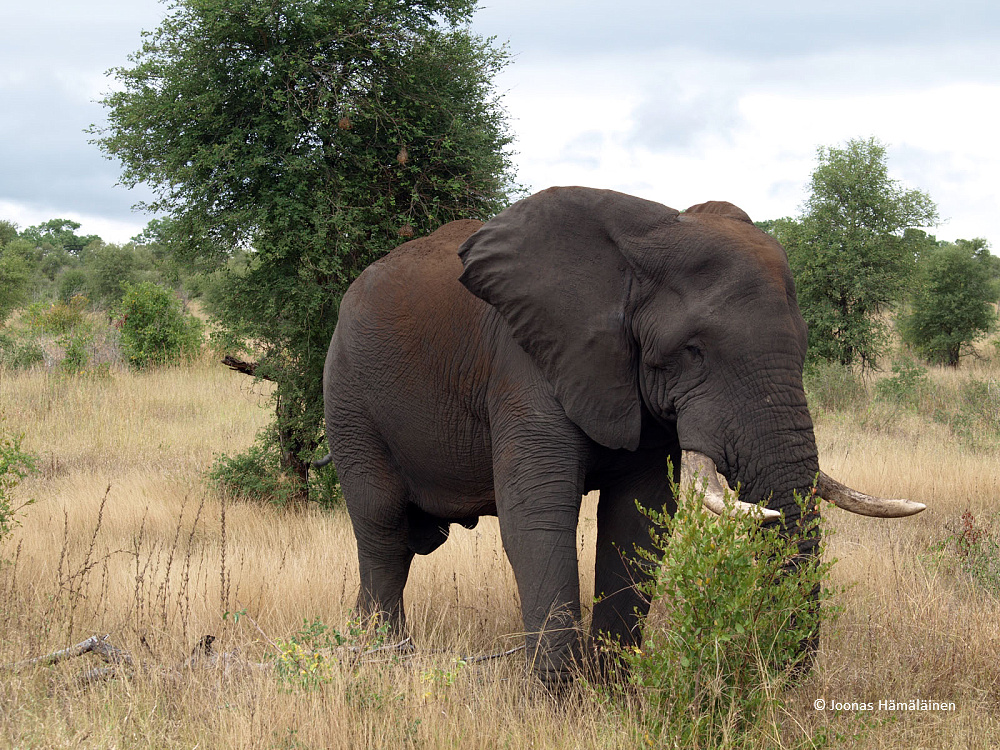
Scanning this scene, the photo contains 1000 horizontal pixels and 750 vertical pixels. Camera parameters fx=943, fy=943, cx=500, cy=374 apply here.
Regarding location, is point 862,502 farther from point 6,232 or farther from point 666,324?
point 6,232

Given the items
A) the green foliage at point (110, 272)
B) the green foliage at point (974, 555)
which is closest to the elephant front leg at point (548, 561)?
the green foliage at point (974, 555)

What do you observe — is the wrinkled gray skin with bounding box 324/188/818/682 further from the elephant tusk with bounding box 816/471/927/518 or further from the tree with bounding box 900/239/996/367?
the tree with bounding box 900/239/996/367

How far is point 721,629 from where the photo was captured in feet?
12.7

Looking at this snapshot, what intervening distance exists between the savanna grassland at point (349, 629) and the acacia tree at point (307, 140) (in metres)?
2.57

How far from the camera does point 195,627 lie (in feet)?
18.8

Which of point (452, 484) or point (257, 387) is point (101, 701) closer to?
point (452, 484)

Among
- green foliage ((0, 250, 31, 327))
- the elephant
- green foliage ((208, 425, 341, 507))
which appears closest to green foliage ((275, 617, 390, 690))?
the elephant

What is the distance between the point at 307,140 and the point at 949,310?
2634cm

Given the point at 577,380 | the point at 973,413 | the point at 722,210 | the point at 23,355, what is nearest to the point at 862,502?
the point at 577,380

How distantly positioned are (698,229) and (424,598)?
3428mm

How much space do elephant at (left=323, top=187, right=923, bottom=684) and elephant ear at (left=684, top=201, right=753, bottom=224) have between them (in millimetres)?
16

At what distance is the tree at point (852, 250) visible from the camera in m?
23.2

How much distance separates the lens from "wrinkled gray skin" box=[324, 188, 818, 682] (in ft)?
13.6

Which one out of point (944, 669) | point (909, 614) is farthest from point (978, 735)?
point (909, 614)
